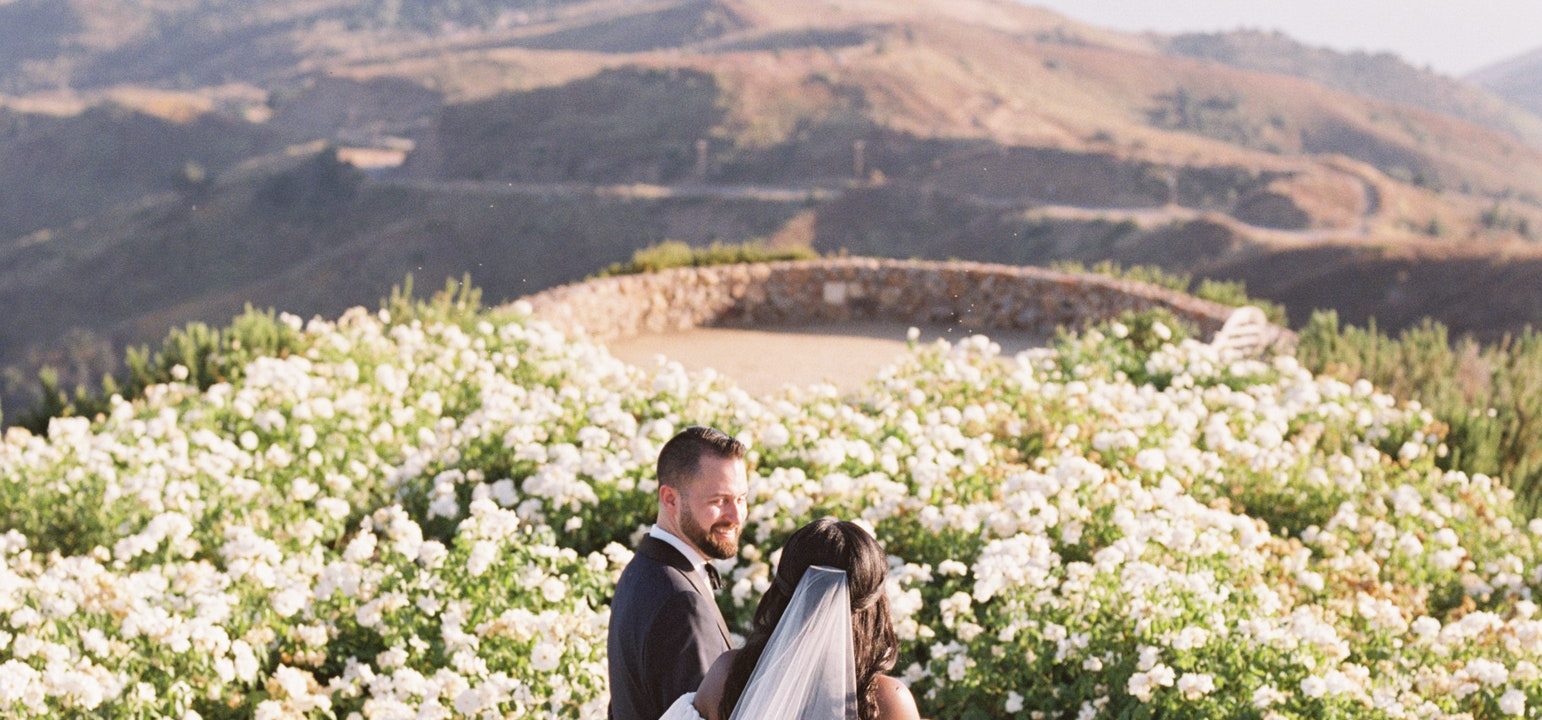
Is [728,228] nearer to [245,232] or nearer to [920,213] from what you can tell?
[920,213]

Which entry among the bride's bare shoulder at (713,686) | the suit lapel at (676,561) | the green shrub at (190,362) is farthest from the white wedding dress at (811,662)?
the green shrub at (190,362)

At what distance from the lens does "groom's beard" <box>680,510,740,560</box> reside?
3.91 meters

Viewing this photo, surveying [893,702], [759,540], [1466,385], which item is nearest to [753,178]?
[1466,385]

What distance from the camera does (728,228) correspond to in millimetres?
80562

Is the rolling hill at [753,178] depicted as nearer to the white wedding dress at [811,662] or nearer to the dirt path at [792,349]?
the dirt path at [792,349]

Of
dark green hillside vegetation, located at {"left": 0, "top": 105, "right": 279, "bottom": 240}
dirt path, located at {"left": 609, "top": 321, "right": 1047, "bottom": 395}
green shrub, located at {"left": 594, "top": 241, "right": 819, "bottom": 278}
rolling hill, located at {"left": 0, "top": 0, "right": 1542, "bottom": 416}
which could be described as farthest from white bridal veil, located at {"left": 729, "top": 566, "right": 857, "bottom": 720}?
dark green hillside vegetation, located at {"left": 0, "top": 105, "right": 279, "bottom": 240}

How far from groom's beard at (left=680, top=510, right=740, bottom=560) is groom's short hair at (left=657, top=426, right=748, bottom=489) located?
11 centimetres

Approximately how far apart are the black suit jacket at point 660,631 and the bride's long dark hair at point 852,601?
282 mm

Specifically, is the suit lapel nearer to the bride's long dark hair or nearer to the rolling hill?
the bride's long dark hair

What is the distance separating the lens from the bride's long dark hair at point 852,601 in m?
3.32

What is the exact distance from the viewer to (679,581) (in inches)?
151

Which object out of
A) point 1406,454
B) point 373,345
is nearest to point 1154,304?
point 1406,454

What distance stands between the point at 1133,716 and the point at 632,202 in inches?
3177

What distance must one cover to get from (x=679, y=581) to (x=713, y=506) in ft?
0.77
